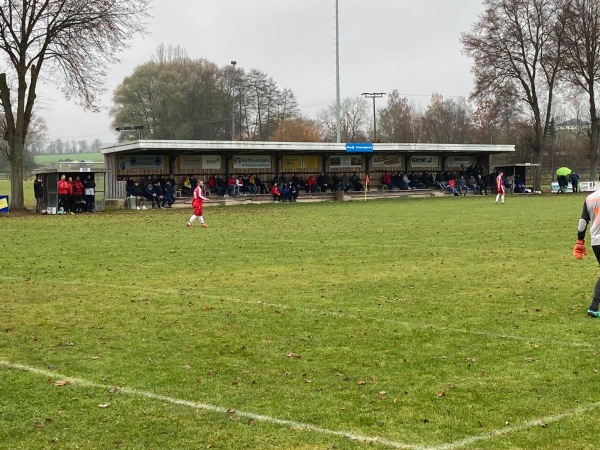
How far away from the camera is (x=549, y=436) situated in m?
5.57

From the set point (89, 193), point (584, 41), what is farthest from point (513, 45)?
point (89, 193)

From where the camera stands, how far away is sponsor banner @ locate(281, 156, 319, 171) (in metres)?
49.3

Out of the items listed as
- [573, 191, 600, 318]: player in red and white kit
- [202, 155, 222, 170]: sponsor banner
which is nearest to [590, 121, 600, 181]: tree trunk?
[202, 155, 222, 170]: sponsor banner

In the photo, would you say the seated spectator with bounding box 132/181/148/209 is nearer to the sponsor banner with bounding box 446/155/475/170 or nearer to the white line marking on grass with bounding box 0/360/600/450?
the sponsor banner with bounding box 446/155/475/170

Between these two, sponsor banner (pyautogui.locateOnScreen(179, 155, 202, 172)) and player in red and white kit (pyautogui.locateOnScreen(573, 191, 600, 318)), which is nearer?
player in red and white kit (pyautogui.locateOnScreen(573, 191, 600, 318))

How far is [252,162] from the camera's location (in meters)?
47.9

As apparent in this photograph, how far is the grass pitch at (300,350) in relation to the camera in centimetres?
582

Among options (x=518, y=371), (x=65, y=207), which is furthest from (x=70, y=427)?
(x=65, y=207)

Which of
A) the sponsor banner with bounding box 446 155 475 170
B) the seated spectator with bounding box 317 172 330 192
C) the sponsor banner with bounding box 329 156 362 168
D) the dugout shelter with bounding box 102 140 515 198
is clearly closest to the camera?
the dugout shelter with bounding box 102 140 515 198

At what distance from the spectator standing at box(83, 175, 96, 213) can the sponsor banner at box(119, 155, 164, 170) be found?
4.42 meters

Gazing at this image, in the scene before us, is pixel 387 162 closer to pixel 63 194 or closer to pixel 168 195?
pixel 168 195

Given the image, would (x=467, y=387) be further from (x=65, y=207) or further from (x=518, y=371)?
(x=65, y=207)

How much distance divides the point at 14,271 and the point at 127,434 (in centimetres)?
999

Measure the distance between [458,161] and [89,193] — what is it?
30.4m
